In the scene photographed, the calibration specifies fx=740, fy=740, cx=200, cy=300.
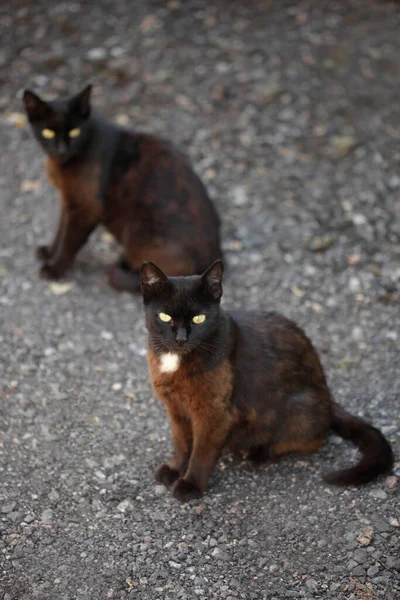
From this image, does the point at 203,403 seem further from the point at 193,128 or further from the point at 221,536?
the point at 193,128

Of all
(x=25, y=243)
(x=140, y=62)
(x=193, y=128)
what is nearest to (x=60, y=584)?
(x=25, y=243)

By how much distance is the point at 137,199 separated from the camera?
17.8 ft

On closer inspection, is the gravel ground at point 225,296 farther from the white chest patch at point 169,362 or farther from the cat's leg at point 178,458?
the white chest patch at point 169,362

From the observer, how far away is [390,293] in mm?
5645

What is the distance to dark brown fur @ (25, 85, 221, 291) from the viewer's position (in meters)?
5.36

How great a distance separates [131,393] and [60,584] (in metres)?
1.59

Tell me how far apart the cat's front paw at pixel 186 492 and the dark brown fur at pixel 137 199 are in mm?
1823

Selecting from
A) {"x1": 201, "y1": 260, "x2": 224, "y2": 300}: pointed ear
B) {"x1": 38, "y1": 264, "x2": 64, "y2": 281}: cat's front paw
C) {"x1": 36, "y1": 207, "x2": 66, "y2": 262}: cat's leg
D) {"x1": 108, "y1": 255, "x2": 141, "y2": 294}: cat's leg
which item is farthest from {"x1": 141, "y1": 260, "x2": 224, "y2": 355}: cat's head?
{"x1": 36, "y1": 207, "x2": 66, "y2": 262}: cat's leg

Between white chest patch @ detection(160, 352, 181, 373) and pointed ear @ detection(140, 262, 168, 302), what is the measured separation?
13.0 inches

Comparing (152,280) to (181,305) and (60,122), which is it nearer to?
(181,305)

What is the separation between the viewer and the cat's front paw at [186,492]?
3.87m

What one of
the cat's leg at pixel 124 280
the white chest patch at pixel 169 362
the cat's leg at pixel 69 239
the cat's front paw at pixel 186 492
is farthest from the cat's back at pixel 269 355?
the cat's leg at pixel 69 239

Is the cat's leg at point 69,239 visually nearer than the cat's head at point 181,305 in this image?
No

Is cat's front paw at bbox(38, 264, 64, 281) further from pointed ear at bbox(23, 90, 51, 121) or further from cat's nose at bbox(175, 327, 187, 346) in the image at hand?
cat's nose at bbox(175, 327, 187, 346)
